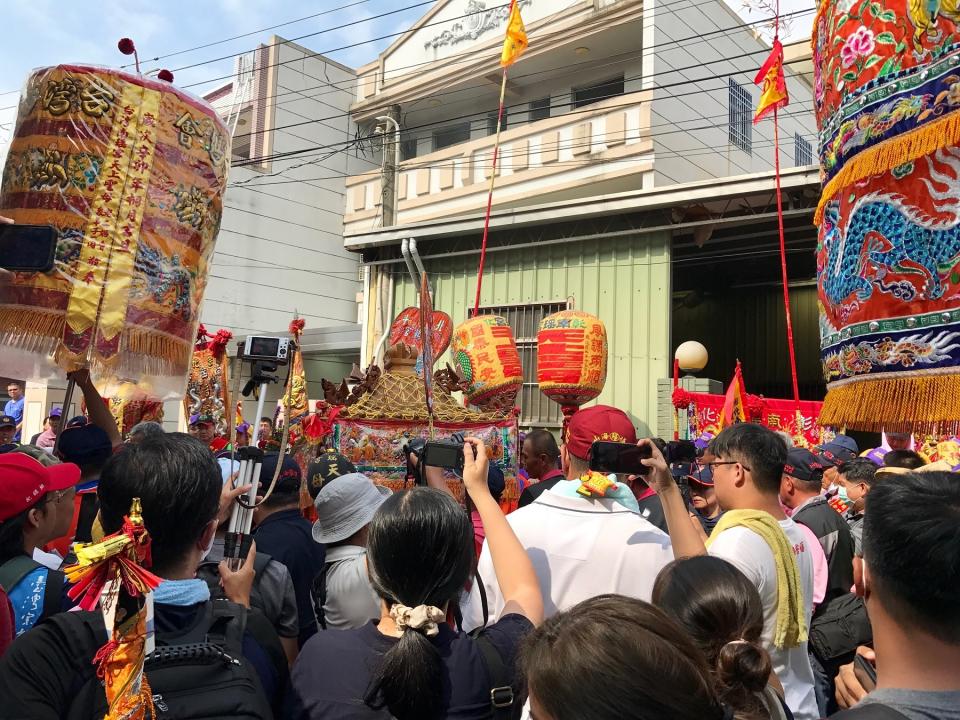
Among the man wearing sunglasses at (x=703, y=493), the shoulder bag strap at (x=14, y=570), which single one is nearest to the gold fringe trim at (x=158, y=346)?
the shoulder bag strap at (x=14, y=570)

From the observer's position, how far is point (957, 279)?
216cm

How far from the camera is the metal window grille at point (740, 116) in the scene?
12.4 m

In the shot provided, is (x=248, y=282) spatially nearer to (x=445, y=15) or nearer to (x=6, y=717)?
(x=445, y=15)

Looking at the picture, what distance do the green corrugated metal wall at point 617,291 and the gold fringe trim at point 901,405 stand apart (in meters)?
7.55

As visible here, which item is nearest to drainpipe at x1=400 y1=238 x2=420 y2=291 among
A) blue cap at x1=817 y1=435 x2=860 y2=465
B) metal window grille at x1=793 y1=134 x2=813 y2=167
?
metal window grille at x1=793 y1=134 x2=813 y2=167

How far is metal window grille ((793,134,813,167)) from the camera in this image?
13.9 meters

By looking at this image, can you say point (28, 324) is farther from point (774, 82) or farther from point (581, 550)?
point (774, 82)

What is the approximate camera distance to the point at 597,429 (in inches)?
116

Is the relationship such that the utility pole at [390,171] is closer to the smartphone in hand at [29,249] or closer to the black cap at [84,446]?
the black cap at [84,446]

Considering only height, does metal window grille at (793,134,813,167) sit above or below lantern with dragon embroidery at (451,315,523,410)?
above

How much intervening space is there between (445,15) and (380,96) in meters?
1.92

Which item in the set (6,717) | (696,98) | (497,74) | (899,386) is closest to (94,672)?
(6,717)

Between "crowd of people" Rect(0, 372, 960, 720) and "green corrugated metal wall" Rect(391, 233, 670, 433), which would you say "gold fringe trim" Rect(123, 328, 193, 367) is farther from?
"green corrugated metal wall" Rect(391, 233, 670, 433)

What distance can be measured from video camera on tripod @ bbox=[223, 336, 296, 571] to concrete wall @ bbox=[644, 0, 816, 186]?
8.77 meters
